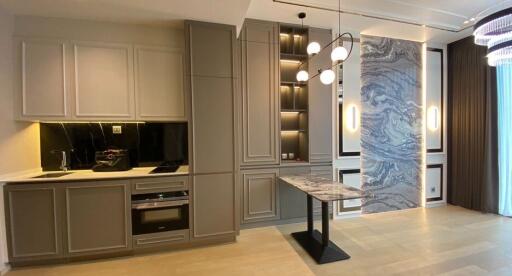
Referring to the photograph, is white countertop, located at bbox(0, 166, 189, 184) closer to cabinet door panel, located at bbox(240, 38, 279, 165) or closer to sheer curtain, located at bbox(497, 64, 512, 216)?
cabinet door panel, located at bbox(240, 38, 279, 165)

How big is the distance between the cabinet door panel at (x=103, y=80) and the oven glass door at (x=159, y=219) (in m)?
1.18

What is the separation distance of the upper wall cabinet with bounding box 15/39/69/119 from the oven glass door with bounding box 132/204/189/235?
1.46 meters

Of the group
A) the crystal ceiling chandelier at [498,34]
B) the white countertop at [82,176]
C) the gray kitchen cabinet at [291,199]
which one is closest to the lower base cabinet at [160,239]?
the white countertop at [82,176]

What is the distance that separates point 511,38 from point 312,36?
2417mm

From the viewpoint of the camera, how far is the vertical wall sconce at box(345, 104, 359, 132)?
4.04 metres

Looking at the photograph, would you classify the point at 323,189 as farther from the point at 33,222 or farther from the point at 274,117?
the point at 33,222

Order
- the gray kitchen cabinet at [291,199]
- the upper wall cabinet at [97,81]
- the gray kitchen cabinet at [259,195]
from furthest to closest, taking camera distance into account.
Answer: the gray kitchen cabinet at [291,199] → the gray kitchen cabinet at [259,195] → the upper wall cabinet at [97,81]

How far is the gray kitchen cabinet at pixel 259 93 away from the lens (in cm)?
355

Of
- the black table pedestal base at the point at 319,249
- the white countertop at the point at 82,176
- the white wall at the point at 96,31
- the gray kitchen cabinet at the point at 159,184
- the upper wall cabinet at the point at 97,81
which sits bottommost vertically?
the black table pedestal base at the point at 319,249

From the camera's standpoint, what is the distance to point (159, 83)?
3.00m

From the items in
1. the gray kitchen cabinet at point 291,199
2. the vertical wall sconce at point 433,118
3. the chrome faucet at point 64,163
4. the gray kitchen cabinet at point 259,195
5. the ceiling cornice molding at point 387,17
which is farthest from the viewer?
the vertical wall sconce at point 433,118

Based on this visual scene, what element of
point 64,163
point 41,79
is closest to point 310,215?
point 64,163

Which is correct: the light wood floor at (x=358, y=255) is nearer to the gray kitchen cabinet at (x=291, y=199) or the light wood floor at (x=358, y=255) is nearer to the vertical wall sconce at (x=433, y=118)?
the gray kitchen cabinet at (x=291, y=199)

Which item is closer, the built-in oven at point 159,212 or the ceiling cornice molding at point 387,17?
the built-in oven at point 159,212
